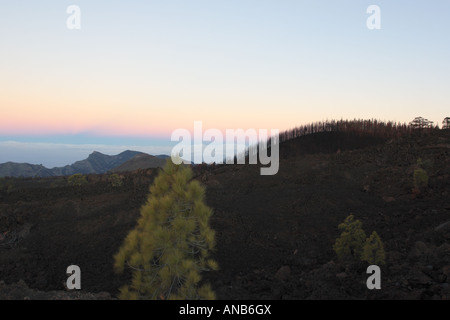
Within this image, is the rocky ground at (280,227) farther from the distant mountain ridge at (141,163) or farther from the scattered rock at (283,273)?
the distant mountain ridge at (141,163)

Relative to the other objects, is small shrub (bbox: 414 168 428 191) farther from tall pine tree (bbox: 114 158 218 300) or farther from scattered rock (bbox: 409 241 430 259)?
tall pine tree (bbox: 114 158 218 300)

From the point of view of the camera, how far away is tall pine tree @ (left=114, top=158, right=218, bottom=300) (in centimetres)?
521

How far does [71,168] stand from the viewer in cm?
5422

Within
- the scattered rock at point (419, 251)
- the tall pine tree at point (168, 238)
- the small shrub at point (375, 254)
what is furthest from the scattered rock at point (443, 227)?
the tall pine tree at point (168, 238)

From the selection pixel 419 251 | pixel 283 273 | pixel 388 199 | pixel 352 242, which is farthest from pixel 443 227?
pixel 283 273

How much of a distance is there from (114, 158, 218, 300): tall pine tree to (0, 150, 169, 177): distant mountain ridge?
111 ft

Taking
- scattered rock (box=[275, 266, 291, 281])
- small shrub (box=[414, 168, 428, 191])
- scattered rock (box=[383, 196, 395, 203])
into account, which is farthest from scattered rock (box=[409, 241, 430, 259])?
small shrub (box=[414, 168, 428, 191])

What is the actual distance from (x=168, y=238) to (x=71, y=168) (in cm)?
5524

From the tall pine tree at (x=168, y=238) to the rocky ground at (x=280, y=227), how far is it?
2.03m

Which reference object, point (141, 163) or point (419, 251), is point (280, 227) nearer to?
point (419, 251)

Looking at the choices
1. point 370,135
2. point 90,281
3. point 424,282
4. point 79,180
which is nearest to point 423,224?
point 424,282

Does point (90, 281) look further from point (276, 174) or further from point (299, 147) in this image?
point (299, 147)

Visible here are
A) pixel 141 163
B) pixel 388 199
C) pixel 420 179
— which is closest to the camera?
pixel 420 179

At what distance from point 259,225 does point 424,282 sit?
633 centimetres
